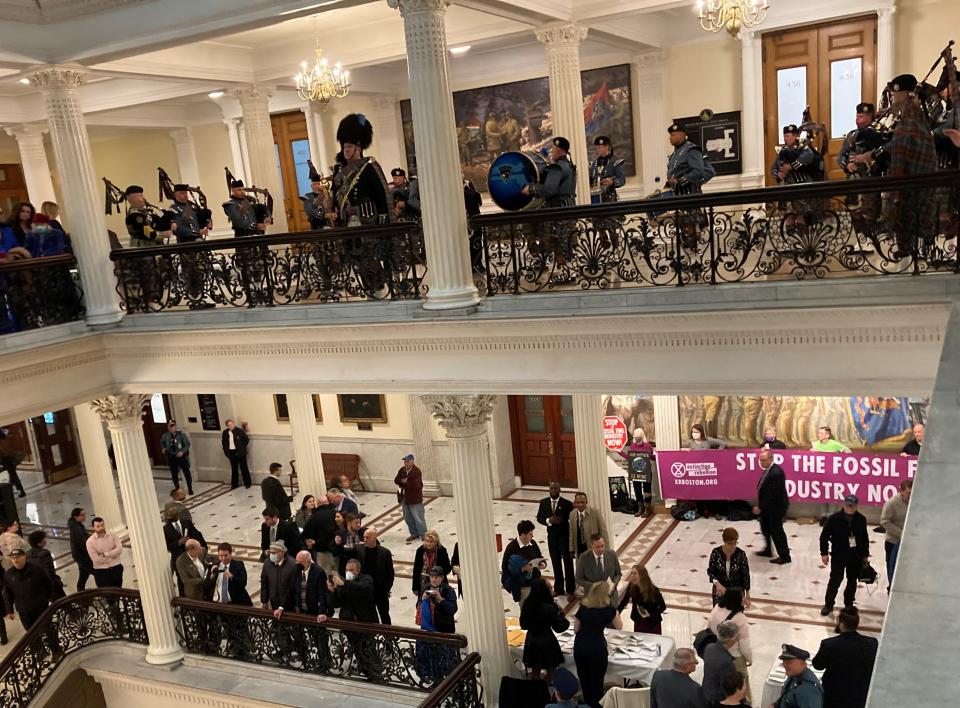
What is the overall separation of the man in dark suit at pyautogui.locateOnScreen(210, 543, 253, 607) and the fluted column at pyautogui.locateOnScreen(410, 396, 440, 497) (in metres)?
6.12

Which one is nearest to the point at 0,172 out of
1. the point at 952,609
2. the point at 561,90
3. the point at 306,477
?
the point at 306,477

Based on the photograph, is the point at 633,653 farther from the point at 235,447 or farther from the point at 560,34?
the point at 235,447

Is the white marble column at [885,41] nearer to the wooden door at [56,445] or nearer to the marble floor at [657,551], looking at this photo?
the marble floor at [657,551]

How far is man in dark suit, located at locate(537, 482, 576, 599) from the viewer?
36.2 feet

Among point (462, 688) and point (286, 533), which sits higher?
point (286, 533)

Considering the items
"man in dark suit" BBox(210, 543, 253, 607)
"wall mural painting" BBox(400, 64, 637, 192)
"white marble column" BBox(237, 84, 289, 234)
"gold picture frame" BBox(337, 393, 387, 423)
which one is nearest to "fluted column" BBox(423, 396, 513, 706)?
"man in dark suit" BBox(210, 543, 253, 607)

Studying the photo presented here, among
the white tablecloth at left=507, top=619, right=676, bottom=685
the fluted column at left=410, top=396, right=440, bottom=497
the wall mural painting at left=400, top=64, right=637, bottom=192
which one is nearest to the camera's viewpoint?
the white tablecloth at left=507, top=619, right=676, bottom=685

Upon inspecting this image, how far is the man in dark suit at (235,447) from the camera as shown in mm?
17797

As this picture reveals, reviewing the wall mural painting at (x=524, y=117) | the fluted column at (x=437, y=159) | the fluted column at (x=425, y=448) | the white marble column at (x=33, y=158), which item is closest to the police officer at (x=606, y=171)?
the fluted column at (x=437, y=159)

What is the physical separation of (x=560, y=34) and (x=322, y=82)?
3.08 m

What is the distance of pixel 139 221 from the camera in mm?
10094

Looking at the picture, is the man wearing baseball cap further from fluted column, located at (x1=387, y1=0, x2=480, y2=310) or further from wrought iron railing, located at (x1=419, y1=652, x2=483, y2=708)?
fluted column, located at (x1=387, y1=0, x2=480, y2=310)

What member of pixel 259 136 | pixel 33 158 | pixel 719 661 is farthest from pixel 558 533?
pixel 33 158

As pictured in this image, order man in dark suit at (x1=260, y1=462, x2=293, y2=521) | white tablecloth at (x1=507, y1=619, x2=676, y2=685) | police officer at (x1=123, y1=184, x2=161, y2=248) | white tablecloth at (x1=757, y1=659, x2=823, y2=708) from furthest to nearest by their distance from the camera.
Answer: man in dark suit at (x1=260, y1=462, x2=293, y2=521)
police officer at (x1=123, y1=184, x2=161, y2=248)
white tablecloth at (x1=507, y1=619, x2=676, y2=685)
white tablecloth at (x1=757, y1=659, x2=823, y2=708)
